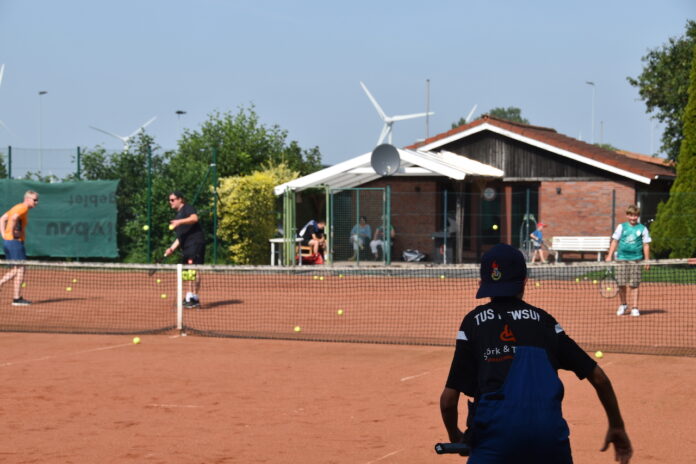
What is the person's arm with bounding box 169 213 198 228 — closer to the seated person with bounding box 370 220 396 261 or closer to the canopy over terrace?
the canopy over terrace

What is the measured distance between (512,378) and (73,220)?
2185 centimetres

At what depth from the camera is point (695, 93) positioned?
2312cm

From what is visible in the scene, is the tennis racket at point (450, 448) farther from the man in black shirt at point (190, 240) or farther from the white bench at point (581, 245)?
the white bench at point (581, 245)

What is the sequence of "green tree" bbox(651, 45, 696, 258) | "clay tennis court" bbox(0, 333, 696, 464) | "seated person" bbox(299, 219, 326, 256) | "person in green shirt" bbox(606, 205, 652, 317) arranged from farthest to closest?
1. "seated person" bbox(299, 219, 326, 256)
2. "green tree" bbox(651, 45, 696, 258)
3. "person in green shirt" bbox(606, 205, 652, 317)
4. "clay tennis court" bbox(0, 333, 696, 464)

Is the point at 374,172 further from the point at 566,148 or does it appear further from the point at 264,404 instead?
the point at 264,404

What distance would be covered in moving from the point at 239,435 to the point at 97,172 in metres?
19.1

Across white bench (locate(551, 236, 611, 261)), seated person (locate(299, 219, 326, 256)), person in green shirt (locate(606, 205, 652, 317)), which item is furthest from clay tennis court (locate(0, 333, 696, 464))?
white bench (locate(551, 236, 611, 261))

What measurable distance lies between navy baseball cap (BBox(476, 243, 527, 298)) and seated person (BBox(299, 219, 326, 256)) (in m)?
23.1

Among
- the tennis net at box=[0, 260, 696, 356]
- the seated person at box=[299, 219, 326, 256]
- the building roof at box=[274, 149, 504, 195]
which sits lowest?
the tennis net at box=[0, 260, 696, 356]

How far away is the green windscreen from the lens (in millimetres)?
23750

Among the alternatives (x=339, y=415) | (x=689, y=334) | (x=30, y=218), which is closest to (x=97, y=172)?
(x=30, y=218)

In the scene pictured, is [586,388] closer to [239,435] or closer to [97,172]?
[239,435]

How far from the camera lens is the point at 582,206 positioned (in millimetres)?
28078

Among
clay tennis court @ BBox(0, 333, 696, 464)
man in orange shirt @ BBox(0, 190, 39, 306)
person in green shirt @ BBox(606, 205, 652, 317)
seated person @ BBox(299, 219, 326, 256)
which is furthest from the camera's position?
seated person @ BBox(299, 219, 326, 256)
